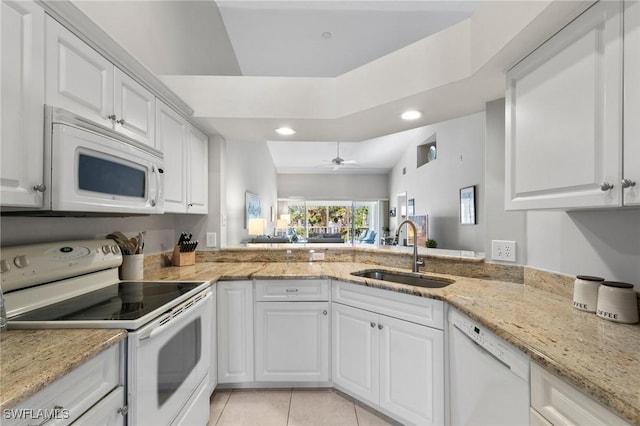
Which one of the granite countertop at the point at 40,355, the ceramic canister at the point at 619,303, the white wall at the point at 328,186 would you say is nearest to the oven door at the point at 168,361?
the granite countertop at the point at 40,355

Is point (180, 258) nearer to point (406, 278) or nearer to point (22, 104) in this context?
point (22, 104)

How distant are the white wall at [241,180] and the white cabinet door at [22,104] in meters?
1.66

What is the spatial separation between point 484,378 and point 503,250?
92 cm

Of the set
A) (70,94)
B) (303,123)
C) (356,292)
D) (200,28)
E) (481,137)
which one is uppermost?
(200,28)

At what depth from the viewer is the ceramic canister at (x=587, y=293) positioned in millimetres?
1155

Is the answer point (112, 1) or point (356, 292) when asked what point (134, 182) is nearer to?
point (112, 1)

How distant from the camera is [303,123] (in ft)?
6.90

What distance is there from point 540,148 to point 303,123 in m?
1.50

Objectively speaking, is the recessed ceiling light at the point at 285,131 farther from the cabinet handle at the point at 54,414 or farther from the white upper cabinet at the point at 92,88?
the cabinet handle at the point at 54,414

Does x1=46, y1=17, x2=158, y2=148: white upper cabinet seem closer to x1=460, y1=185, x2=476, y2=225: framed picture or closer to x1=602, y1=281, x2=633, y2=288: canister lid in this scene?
x1=602, y1=281, x2=633, y2=288: canister lid

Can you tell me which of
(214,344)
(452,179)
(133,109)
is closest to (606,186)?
(133,109)

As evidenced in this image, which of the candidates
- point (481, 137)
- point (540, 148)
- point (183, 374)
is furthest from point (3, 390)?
point (481, 137)

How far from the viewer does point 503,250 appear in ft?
5.80

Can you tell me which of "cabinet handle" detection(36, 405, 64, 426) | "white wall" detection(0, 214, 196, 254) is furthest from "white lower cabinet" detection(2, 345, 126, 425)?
"white wall" detection(0, 214, 196, 254)
